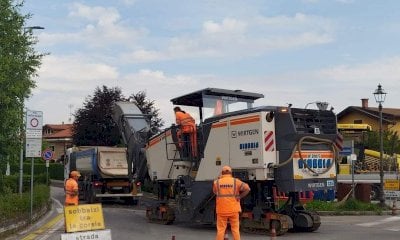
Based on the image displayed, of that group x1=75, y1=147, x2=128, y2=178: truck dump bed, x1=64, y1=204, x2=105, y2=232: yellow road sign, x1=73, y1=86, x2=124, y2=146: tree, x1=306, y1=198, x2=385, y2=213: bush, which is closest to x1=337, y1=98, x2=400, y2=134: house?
x1=73, y1=86, x2=124, y2=146: tree

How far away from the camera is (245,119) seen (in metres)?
14.1

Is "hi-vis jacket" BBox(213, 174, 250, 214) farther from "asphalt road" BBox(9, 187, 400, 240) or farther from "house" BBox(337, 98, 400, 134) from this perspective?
"house" BBox(337, 98, 400, 134)

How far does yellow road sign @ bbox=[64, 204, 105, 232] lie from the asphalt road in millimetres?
2942

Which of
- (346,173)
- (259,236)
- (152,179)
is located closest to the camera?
(259,236)

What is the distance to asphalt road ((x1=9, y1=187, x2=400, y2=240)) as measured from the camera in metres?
13.7

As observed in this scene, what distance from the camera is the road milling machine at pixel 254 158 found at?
13.7 m

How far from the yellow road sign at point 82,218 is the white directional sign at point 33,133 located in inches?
251

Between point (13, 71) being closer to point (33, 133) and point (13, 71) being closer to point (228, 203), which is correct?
point (33, 133)

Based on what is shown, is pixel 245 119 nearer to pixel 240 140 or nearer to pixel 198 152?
pixel 240 140

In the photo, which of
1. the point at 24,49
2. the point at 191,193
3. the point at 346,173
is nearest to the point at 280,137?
the point at 191,193

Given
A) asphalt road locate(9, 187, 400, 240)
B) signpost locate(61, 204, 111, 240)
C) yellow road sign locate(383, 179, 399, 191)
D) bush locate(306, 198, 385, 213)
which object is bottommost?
asphalt road locate(9, 187, 400, 240)

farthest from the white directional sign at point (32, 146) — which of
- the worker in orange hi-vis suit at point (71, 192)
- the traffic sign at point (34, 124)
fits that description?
the worker in orange hi-vis suit at point (71, 192)

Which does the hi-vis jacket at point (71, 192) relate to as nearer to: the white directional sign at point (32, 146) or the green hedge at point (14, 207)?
the green hedge at point (14, 207)

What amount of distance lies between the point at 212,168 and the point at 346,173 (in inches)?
699
